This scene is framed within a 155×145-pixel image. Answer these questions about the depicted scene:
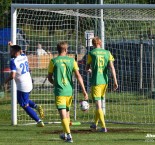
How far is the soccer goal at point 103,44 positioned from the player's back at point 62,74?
3.77 m

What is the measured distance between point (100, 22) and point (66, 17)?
1.19 m

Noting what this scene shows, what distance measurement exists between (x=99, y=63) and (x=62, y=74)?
2.22m

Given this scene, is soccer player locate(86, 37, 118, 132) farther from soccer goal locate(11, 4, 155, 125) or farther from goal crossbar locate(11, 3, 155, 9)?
soccer goal locate(11, 4, 155, 125)

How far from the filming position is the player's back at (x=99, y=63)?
1805 cm

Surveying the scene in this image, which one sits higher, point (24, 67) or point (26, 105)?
point (24, 67)

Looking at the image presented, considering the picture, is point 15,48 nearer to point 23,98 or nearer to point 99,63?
point 23,98

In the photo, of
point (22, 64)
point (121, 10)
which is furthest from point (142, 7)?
point (22, 64)

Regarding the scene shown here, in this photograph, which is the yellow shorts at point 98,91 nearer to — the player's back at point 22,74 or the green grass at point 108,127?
the green grass at point 108,127

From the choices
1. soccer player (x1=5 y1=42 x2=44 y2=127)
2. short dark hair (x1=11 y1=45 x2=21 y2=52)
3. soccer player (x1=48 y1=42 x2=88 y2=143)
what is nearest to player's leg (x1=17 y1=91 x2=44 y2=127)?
soccer player (x1=5 y1=42 x2=44 y2=127)

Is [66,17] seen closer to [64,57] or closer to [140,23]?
[140,23]

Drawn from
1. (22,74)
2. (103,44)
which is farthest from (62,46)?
(103,44)

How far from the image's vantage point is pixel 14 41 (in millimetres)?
20078

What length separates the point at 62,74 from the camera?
52.5 feet

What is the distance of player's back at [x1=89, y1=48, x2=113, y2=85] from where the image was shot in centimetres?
1805
